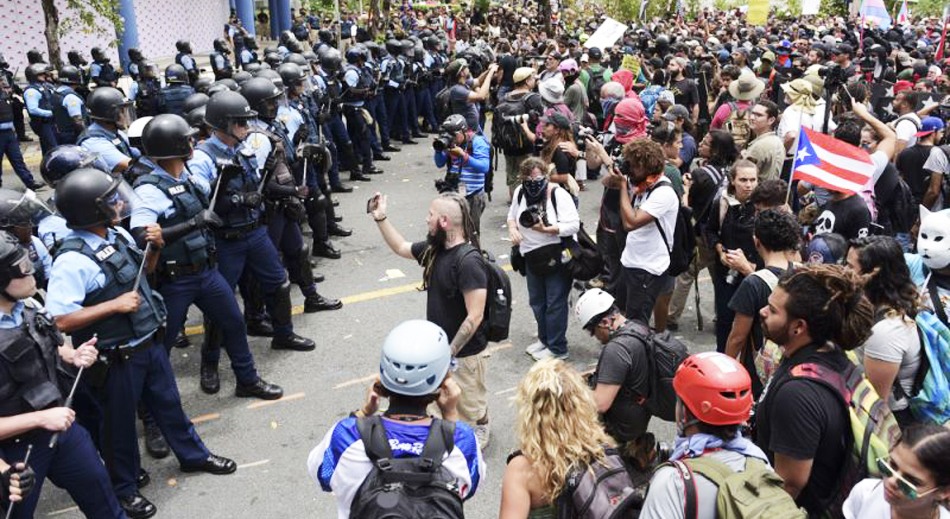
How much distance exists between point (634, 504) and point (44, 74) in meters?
11.4

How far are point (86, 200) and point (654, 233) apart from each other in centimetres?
366

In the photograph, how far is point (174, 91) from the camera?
415 inches

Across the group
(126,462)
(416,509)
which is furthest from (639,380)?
(126,462)

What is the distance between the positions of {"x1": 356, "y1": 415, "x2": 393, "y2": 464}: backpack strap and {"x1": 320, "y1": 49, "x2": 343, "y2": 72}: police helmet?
9057mm

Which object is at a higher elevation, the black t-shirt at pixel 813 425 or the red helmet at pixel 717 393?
the red helmet at pixel 717 393

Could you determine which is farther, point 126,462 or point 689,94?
point 689,94

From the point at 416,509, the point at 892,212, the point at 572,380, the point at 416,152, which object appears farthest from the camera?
the point at 416,152

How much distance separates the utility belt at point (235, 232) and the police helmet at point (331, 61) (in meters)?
5.78

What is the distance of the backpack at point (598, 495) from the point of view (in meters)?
2.61

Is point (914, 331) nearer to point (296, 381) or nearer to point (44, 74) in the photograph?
point (296, 381)

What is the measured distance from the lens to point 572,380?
9.28ft

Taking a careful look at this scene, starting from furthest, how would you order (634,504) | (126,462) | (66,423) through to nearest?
(126,462), (66,423), (634,504)

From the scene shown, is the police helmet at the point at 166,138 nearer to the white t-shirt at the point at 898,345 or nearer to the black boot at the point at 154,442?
the black boot at the point at 154,442

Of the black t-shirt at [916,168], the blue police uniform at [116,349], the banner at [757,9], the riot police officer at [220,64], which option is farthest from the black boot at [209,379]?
the banner at [757,9]
